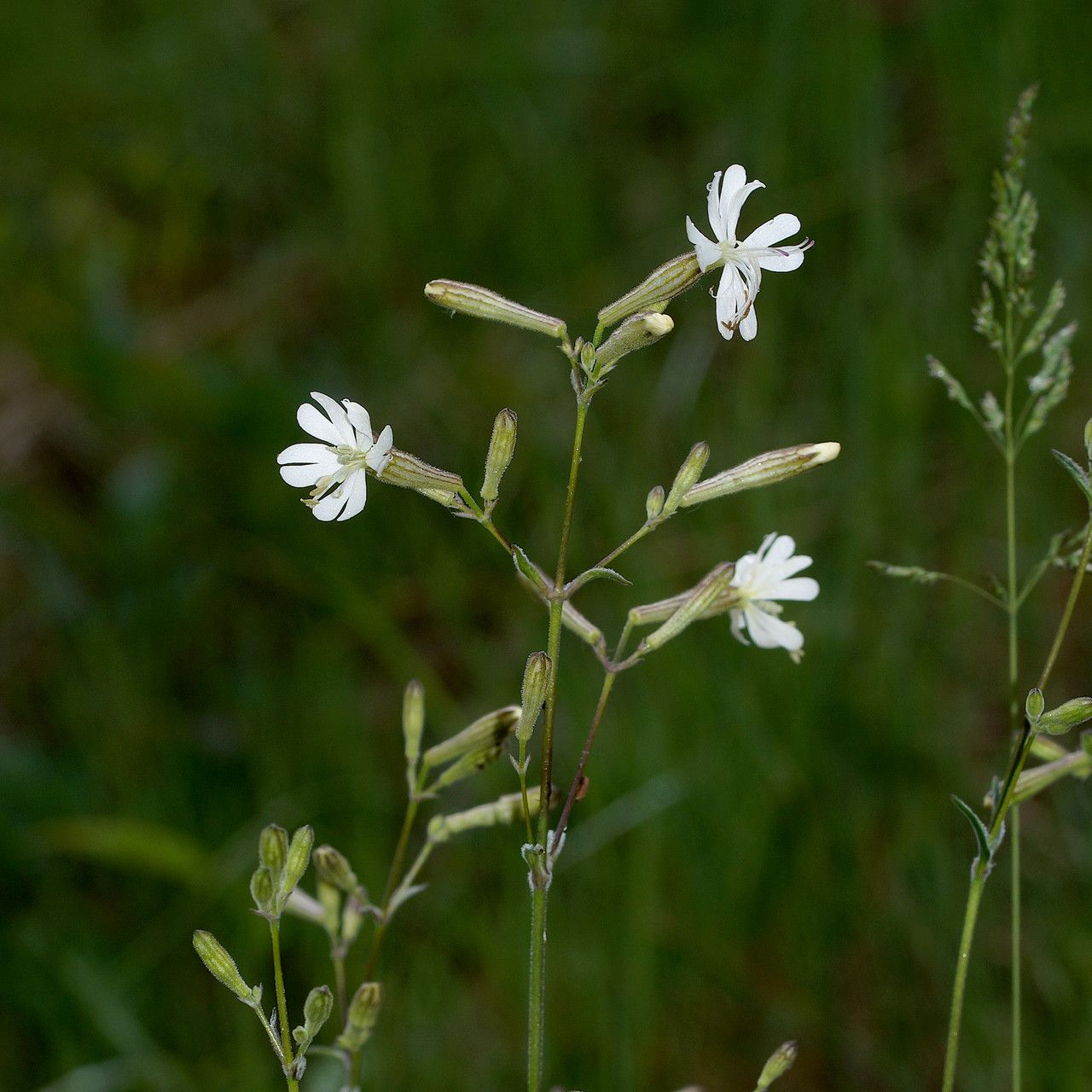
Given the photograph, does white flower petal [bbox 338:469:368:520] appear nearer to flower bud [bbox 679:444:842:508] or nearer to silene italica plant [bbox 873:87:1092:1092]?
flower bud [bbox 679:444:842:508]

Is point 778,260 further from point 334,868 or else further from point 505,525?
point 505,525

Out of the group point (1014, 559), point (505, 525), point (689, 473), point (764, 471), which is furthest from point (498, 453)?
point (505, 525)

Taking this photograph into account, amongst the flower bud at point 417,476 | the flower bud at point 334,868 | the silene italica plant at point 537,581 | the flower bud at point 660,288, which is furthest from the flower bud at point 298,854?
the flower bud at point 660,288

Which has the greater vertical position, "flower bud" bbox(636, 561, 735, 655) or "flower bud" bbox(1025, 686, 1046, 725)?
"flower bud" bbox(636, 561, 735, 655)

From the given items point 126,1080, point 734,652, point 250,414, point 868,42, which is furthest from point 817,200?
point 126,1080

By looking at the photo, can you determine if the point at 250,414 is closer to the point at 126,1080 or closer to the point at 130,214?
the point at 130,214

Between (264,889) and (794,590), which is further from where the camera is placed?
(794,590)

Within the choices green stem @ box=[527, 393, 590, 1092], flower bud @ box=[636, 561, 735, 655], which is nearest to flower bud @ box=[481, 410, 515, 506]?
green stem @ box=[527, 393, 590, 1092]
